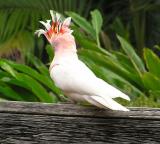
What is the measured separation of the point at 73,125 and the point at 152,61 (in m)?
1.96

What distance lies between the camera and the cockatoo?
213cm

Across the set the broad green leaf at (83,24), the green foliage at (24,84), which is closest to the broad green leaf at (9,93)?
the green foliage at (24,84)

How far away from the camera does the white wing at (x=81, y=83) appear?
2.12 meters

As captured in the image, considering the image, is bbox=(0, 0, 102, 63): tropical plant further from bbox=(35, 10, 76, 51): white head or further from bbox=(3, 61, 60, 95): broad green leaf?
bbox=(35, 10, 76, 51): white head

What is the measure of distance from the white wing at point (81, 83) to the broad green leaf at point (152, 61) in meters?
1.95

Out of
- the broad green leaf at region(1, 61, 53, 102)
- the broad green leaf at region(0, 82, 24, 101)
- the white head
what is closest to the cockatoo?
the white head

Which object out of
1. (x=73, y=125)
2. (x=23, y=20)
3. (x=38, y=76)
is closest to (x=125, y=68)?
(x=38, y=76)

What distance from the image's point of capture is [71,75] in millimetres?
2191

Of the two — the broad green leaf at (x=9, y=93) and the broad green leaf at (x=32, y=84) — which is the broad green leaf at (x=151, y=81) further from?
the broad green leaf at (x=9, y=93)

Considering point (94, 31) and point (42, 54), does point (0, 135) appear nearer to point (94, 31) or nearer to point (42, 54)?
point (94, 31)

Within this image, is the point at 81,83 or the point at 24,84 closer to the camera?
the point at 81,83

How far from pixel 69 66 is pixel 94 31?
9.47ft

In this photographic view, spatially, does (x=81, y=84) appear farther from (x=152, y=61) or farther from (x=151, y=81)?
(x=152, y=61)

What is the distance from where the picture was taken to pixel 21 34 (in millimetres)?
6371
